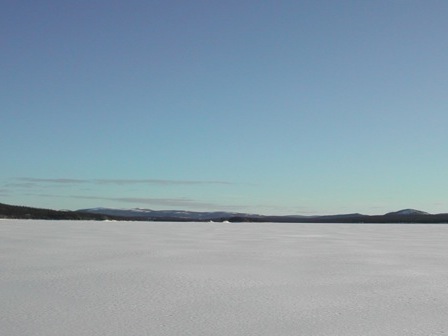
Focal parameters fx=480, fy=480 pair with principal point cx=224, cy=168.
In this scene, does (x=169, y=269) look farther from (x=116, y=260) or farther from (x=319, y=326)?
(x=319, y=326)

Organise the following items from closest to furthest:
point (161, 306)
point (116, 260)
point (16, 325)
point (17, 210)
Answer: point (16, 325) < point (161, 306) < point (116, 260) < point (17, 210)

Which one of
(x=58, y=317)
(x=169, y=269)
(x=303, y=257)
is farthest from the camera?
(x=303, y=257)

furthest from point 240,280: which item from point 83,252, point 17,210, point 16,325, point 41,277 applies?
point 17,210

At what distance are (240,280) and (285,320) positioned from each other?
1.17 metres

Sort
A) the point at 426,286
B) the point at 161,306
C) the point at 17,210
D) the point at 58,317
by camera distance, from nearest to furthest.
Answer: the point at 58,317 → the point at 161,306 → the point at 426,286 → the point at 17,210

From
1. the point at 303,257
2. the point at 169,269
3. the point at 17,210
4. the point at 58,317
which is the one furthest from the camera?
the point at 17,210

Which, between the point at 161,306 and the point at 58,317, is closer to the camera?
the point at 58,317

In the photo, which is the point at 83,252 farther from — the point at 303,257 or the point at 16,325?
the point at 16,325

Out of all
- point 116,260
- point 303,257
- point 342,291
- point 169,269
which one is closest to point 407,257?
point 303,257

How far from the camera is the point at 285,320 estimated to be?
8.32 ft

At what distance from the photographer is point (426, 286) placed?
356cm

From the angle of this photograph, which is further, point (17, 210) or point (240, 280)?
point (17, 210)

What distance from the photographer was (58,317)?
252 cm

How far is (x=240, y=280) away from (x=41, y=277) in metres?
1.53
